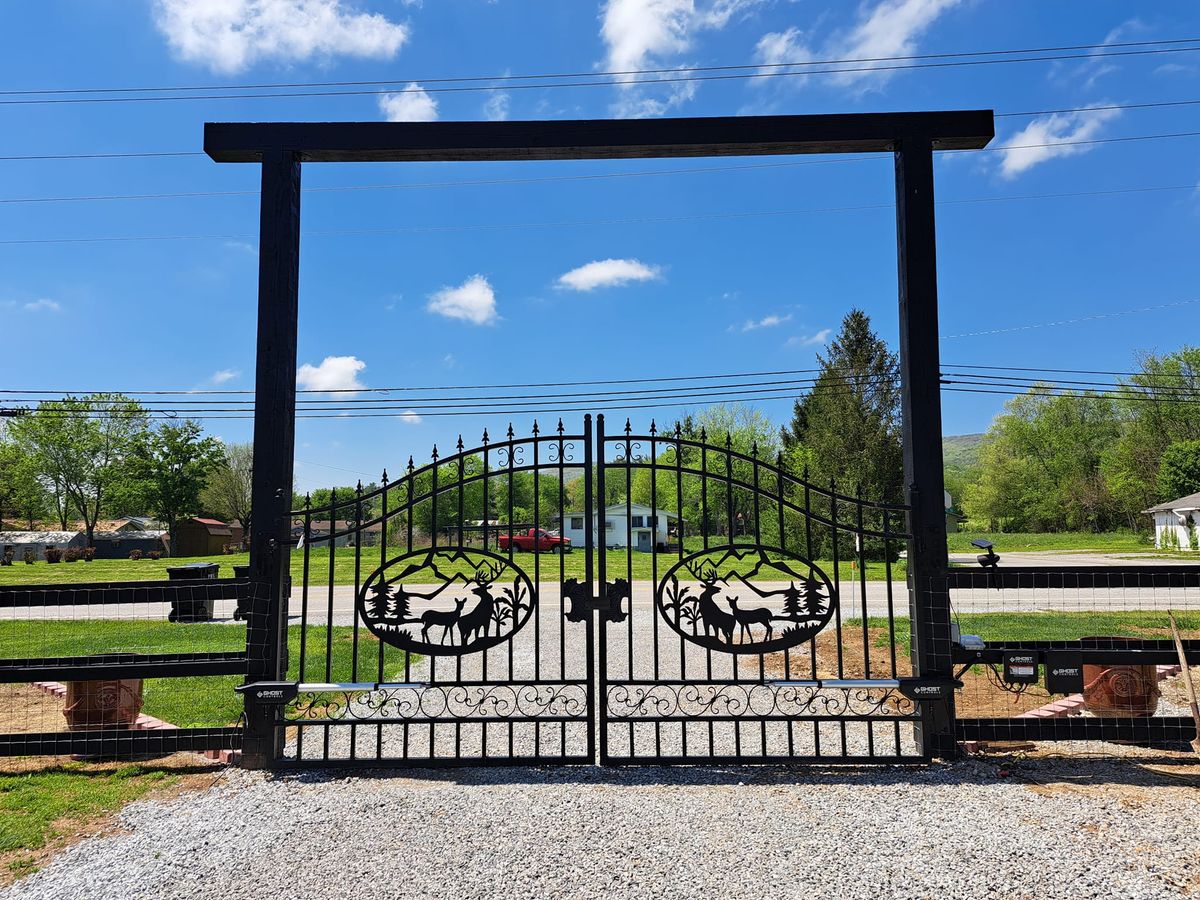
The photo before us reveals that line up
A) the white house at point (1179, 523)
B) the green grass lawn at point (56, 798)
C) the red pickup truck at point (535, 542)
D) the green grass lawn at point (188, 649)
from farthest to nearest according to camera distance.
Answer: the white house at point (1179, 523) < the green grass lawn at point (188, 649) < the red pickup truck at point (535, 542) < the green grass lawn at point (56, 798)

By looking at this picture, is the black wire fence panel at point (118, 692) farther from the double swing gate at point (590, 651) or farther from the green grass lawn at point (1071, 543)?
the green grass lawn at point (1071, 543)

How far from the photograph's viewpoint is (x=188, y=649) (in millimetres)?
8961

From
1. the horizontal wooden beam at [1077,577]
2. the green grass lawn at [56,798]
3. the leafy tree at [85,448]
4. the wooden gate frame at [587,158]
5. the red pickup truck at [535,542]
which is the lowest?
the green grass lawn at [56,798]

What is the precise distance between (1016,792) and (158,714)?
21.9ft

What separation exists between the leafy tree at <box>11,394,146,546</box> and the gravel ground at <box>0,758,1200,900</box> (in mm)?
52335

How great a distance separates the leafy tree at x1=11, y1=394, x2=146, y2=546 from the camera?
153 feet

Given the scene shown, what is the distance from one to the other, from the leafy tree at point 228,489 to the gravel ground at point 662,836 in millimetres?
53832

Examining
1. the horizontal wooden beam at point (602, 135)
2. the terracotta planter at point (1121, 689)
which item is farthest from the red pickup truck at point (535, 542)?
the terracotta planter at point (1121, 689)

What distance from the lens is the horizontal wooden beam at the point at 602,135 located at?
479 centimetres

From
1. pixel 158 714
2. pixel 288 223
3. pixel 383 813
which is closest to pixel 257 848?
pixel 383 813

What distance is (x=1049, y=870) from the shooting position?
3072 mm

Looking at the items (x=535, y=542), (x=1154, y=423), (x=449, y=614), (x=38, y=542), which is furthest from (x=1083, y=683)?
(x=38, y=542)

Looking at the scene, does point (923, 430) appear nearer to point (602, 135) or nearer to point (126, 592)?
point (602, 135)

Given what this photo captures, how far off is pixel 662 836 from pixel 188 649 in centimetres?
803
